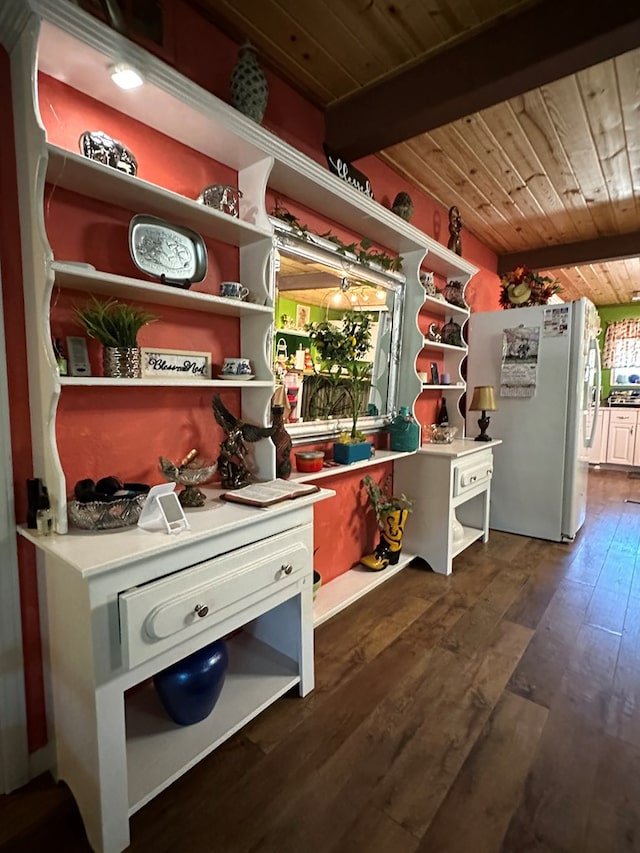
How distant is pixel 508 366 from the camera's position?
10.8 ft

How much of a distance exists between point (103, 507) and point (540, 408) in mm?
3083

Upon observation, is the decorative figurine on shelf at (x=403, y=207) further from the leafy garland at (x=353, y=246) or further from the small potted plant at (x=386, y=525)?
the small potted plant at (x=386, y=525)

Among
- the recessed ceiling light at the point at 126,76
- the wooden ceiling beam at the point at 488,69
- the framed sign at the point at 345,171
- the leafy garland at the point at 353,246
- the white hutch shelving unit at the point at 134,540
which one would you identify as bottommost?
the white hutch shelving unit at the point at 134,540

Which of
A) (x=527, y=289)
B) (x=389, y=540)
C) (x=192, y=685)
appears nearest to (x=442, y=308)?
(x=527, y=289)

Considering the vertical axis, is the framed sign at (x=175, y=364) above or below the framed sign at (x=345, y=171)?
below

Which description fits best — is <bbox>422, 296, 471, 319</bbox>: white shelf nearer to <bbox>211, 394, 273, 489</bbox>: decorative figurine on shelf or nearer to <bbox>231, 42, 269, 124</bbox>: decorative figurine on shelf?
<bbox>231, 42, 269, 124</bbox>: decorative figurine on shelf

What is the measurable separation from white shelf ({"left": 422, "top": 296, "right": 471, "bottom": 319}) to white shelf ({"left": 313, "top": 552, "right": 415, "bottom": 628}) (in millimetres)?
1702

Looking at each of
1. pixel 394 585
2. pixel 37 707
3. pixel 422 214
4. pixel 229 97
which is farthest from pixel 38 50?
pixel 394 585

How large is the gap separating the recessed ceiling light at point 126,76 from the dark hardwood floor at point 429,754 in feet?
6.70

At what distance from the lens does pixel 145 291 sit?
1291mm

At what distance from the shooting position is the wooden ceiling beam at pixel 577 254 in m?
3.54

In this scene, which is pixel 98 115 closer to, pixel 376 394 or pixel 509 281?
pixel 376 394

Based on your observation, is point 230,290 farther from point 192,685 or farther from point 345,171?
point 192,685

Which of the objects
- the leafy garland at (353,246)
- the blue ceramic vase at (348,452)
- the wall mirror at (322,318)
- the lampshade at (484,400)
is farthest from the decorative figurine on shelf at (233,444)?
the lampshade at (484,400)
